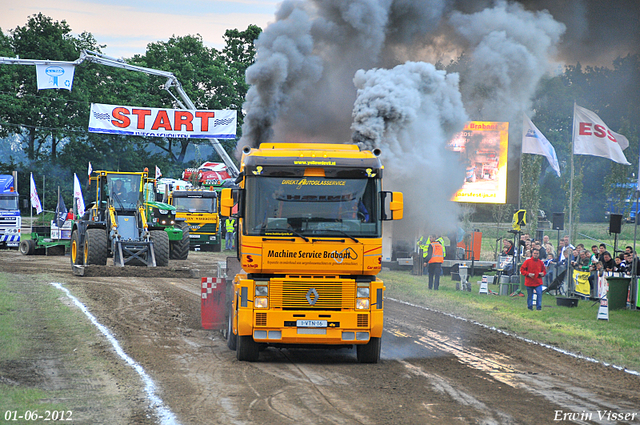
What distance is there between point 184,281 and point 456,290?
327 inches

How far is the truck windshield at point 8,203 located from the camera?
110 ft

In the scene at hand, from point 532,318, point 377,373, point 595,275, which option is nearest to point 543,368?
point 377,373

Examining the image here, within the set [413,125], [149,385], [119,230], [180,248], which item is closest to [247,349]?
[149,385]

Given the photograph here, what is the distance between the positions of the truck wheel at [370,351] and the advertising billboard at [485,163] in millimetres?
18181

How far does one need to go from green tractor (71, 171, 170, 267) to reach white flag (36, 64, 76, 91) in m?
8.45

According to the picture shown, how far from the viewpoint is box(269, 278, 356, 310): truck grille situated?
1002 cm

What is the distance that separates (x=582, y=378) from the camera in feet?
31.9

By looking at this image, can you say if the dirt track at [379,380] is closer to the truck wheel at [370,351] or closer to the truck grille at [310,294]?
the truck wheel at [370,351]

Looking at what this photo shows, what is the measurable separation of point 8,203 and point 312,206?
27.8 m

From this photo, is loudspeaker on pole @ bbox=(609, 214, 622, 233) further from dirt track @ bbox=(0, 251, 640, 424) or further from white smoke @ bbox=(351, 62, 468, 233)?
dirt track @ bbox=(0, 251, 640, 424)

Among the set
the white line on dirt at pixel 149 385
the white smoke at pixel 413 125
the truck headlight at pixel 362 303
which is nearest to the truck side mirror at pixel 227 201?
the truck headlight at pixel 362 303

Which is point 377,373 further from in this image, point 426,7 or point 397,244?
point 397,244

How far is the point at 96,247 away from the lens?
22422 mm

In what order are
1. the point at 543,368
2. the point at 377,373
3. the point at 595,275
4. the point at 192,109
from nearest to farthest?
the point at 377,373 < the point at 543,368 < the point at 595,275 < the point at 192,109
